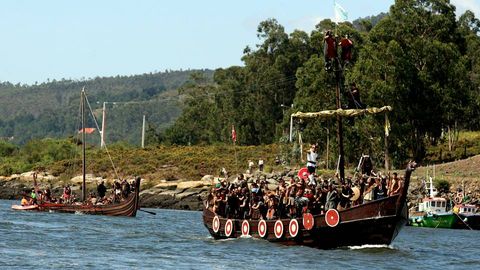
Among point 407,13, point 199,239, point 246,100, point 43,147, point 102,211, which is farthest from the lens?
point 43,147

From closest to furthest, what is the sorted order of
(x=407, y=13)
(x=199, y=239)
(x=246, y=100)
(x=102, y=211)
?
1. (x=199, y=239)
2. (x=102, y=211)
3. (x=407, y=13)
4. (x=246, y=100)

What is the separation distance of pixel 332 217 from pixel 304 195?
1.99 metres

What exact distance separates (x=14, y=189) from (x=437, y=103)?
153ft

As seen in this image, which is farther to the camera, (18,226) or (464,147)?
(464,147)

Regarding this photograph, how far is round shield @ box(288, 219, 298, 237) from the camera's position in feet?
145

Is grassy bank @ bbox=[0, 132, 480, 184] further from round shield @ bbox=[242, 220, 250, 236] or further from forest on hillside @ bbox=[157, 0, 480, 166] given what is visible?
round shield @ bbox=[242, 220, 250, 236]

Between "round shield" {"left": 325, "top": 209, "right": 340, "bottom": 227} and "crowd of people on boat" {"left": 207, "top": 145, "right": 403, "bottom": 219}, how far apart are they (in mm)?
354

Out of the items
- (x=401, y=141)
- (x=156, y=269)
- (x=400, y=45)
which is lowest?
(x=156, y=269)

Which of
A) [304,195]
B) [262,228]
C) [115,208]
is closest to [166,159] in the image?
[115,208]

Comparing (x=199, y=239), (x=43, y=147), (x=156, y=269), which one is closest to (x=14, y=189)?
(x=43, y=147)

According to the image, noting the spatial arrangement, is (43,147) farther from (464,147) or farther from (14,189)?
(464,147)

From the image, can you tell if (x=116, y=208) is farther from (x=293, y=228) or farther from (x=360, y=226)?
(x=360, y=226)

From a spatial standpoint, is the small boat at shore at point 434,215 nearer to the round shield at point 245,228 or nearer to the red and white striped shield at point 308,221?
the round shield at point 245,228

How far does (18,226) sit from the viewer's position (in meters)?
59.1
